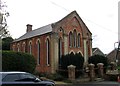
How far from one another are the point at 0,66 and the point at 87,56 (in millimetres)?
21527

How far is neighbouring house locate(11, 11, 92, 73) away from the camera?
3759 cm

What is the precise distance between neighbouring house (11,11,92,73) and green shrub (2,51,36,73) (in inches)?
395

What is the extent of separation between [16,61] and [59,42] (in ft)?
Result: 45.1

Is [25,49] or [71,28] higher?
[71,28]

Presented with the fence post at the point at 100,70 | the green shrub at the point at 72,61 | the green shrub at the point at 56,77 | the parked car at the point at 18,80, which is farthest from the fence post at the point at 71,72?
the parked car at the point at 18,80

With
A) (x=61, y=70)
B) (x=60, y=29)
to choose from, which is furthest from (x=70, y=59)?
(x=60, y=29)

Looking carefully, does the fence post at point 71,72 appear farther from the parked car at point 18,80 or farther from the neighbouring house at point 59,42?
the parked car at point 18,80

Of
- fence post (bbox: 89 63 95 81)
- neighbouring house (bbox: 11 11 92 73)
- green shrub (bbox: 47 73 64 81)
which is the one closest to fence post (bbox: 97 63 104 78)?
fence post (bbox: 89 63 95 81)

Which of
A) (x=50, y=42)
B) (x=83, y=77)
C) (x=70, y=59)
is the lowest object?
A: (x=83, y=77)

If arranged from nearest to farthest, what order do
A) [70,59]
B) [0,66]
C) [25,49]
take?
[0,66]
[70,59]
[25,49]

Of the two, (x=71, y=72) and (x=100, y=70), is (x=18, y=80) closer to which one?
(x=71, y=72)

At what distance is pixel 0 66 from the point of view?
2464cm

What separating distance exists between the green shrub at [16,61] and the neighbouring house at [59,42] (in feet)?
32.9

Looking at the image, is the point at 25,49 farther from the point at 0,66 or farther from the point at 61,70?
the point at 0,66
